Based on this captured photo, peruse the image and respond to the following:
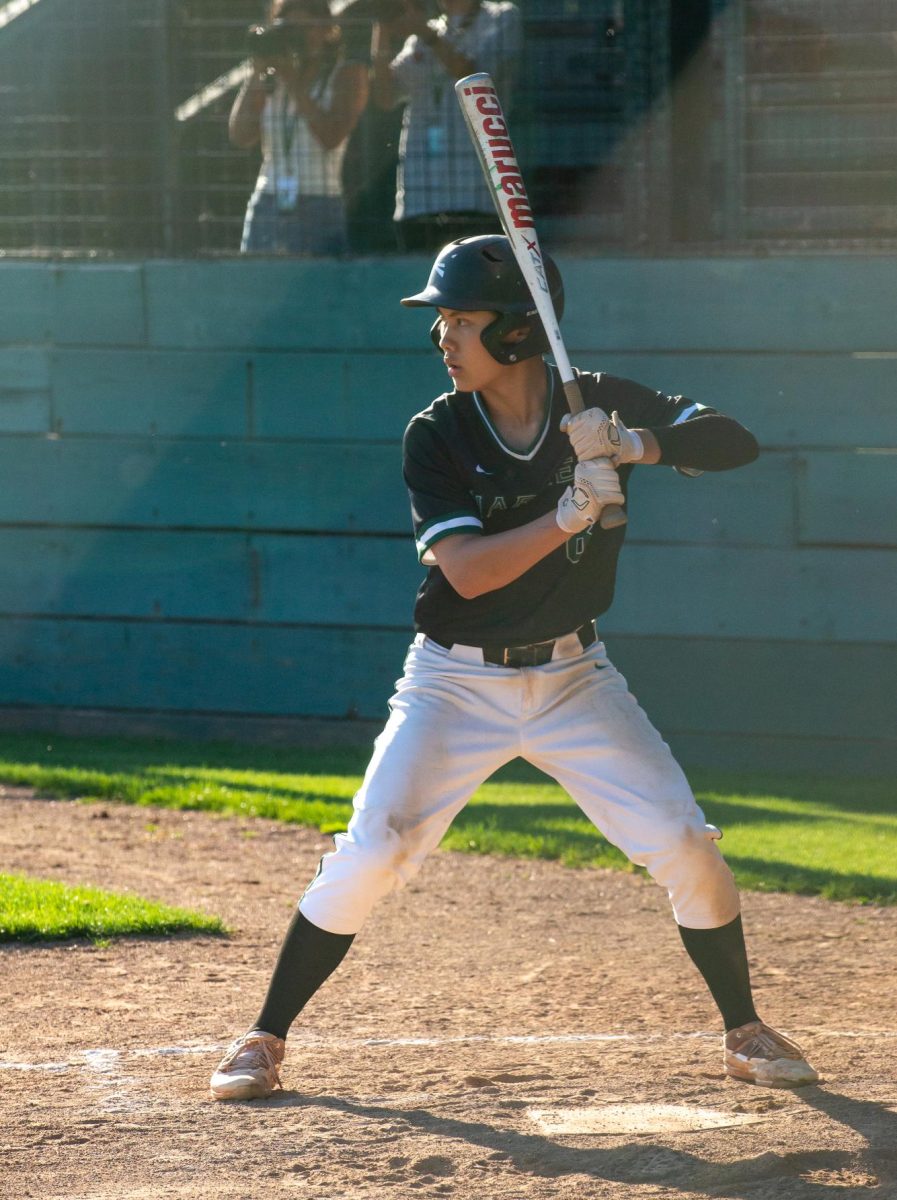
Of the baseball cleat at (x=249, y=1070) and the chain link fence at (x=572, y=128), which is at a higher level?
the chain link fence at (x=572, y=128)

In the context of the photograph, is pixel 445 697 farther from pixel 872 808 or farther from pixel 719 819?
pixel 872 808

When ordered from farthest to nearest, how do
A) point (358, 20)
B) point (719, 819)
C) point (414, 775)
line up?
point (358, 20) → point (719, 819) → point (414, 775)

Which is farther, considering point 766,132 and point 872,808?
point 766,132

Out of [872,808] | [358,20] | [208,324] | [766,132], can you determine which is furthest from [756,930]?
[358,20]

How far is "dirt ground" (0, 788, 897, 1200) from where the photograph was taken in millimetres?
3393

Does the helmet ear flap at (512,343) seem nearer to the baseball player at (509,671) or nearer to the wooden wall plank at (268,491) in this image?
the baseball player at (509,671)

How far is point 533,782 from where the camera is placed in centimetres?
848

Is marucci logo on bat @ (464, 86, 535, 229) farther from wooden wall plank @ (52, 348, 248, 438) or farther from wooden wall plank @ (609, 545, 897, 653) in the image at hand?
wooden wall plank @ (52, 348, 248, 438)

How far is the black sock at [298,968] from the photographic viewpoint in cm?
392

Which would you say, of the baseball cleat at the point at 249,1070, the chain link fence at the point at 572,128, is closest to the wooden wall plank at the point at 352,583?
the chain link fence at the point at 572,128

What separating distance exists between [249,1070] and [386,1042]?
0.63 metres

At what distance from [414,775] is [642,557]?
4.83 metres

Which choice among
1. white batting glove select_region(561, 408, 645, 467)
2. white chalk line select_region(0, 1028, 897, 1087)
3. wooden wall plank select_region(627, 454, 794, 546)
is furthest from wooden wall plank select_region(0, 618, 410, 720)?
white batting glove select_region(561, 408, 645, 467)

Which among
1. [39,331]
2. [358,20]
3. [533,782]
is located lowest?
[533,782]
